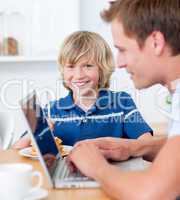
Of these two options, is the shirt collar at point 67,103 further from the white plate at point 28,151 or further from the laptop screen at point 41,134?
the laptop screen at point 41,134

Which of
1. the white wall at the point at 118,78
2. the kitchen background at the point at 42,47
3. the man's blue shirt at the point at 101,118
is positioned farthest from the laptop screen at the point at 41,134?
the white wall at the point at 118,78

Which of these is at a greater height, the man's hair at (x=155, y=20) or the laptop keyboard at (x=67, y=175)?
the man's hair at (x=155, y=20)

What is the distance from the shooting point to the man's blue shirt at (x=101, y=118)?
1917mm

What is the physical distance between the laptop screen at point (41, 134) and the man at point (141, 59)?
2.6 inches

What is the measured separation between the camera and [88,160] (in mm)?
1101

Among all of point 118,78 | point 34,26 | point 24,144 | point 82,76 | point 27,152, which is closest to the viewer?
point 27,152

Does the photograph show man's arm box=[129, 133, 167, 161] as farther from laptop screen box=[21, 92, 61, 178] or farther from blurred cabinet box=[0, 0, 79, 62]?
blurred cabinet box=[0, 0, 79, 62]

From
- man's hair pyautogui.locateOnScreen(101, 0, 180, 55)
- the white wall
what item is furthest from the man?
the white wall

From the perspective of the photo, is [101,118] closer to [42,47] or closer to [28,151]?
[28,151]

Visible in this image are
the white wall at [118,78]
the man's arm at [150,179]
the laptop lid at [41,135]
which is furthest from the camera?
the white wall at [118,78]

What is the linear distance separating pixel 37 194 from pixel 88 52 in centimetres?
106

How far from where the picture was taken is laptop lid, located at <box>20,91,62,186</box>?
103 cm

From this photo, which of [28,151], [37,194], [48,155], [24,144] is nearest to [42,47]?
[24,144]

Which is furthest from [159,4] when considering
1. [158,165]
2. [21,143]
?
[21,143]
